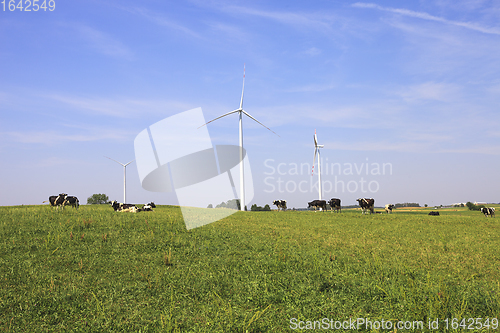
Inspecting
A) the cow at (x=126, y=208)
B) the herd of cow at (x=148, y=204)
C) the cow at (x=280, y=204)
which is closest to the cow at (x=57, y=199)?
the herd of cow at (x=148, y=204)

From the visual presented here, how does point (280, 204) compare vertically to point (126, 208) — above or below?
below

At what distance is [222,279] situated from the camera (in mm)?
11797

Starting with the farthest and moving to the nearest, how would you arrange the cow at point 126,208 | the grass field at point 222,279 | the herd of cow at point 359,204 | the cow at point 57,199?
the herd of cow at point 359,204, the cow at point 57,199, the cow at point 126,208, the grass field at point 222,279

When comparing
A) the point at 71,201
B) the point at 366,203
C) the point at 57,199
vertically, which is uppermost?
the point at 57,199

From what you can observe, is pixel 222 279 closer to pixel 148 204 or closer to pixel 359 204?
pixel 359 204

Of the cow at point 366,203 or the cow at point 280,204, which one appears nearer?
the cow at point 366,203

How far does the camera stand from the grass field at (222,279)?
29.9ft

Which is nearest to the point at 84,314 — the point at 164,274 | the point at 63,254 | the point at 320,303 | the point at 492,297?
the point at 164,274

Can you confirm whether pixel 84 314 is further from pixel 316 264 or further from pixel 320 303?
pixel 316 264

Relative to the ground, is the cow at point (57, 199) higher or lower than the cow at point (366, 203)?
→ higher

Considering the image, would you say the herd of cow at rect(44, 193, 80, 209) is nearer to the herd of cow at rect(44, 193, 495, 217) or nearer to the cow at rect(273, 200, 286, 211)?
the herd of cow at rect(44, 193, 495, 217)

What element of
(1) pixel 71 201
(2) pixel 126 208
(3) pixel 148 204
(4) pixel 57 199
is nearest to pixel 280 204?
(3) pixel 148 204

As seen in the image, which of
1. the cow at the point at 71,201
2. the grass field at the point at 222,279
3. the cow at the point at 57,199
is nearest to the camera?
the grass field at the point at 222,279

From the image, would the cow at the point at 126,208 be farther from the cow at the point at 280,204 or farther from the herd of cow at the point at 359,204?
the herd of cow at the point at 359,204
